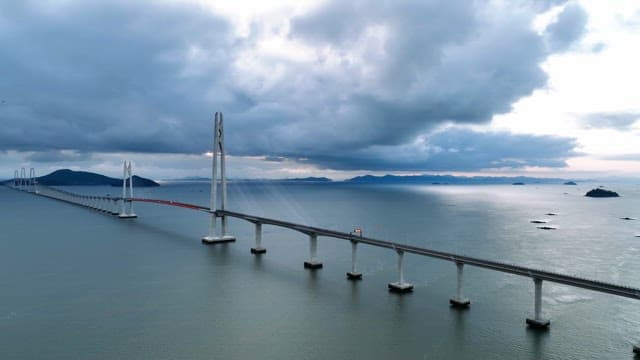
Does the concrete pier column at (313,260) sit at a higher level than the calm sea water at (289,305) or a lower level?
higher

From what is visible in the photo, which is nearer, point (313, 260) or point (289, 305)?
point (289, 305)

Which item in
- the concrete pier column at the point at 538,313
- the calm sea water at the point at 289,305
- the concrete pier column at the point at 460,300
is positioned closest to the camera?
the calm sea water at the point at 289,305

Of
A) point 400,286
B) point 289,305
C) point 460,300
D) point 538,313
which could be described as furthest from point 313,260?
point 538,313

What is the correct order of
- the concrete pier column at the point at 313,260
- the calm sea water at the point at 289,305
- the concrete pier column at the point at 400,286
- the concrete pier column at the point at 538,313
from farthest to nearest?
1. the concrete pier column at the point at 313,260
2. the concrete pier column at the point at 400,286
3. the concrete pier column at the point at 538,313
4. the calm sea water at the point at 289,305

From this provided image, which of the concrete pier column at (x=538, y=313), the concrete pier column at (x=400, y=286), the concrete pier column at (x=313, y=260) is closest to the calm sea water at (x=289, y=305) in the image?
the concrete pier column at (x=538, y=313)

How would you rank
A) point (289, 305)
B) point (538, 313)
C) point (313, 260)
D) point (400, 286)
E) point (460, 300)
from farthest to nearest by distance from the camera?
1. point (313, 260)
2. point (400, 286)
3. point (289, 305)
4. point (460, 300)
5. point (538, 313)

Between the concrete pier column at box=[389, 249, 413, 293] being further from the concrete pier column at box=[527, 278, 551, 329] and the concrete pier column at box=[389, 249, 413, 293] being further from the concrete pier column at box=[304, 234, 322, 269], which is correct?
the concrete pier column at box=[304, 234, 322, 269]

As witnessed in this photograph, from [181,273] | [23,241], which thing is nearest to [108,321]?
[181,273]

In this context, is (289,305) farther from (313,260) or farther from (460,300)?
(313,260)

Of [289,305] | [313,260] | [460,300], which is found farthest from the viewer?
[313,260]

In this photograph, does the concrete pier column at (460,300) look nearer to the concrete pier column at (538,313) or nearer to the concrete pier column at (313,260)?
the concrete pier column at (538,313)

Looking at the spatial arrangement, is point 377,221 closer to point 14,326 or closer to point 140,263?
point 140,263
